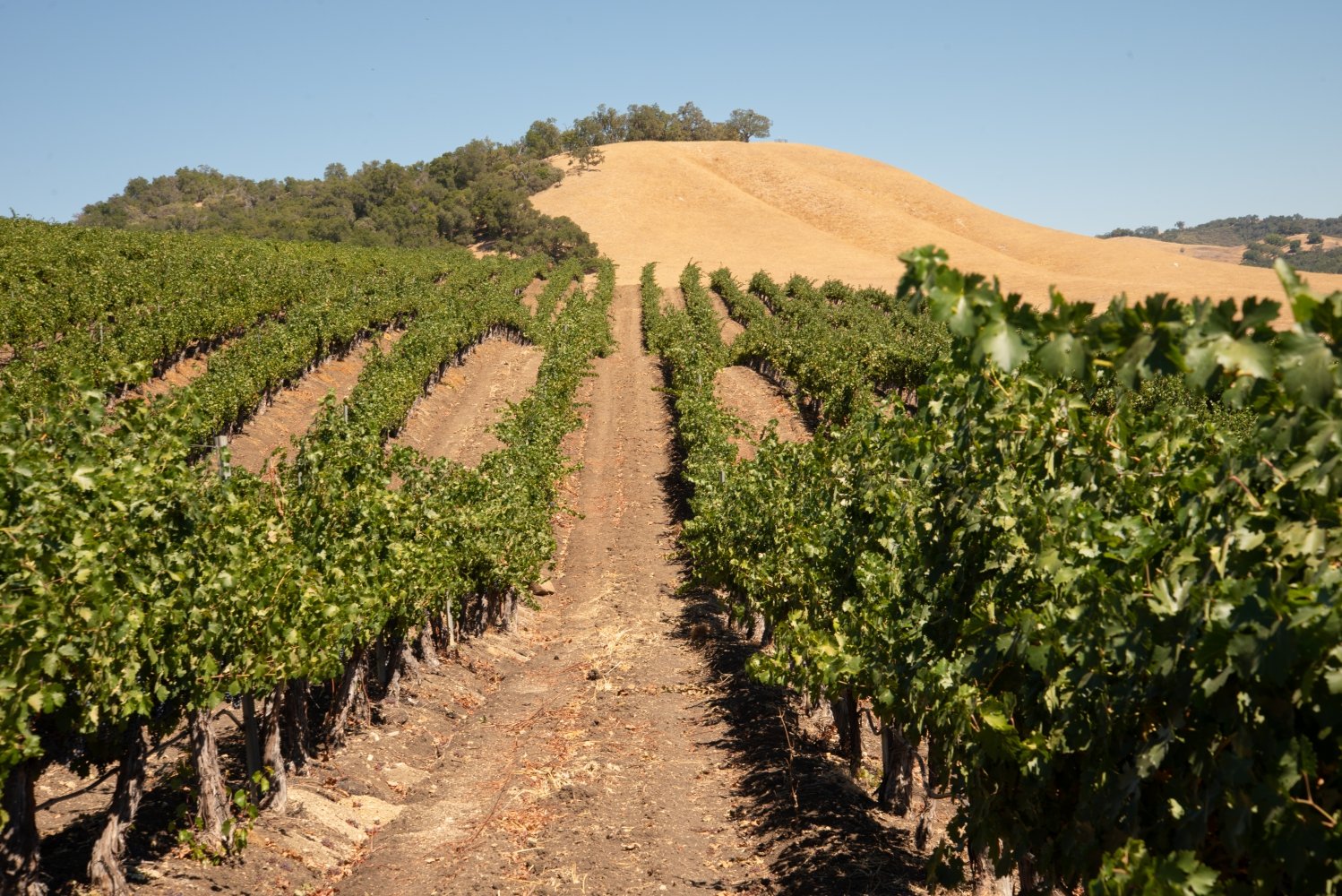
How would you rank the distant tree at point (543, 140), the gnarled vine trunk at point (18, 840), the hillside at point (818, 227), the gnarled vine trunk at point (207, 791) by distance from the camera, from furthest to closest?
1. the distant tree at point (543, 140)
2. the hillside at point (818, 227)
3. the gnarled vine trunk at point (207, 791)
4. the gnarled vine trunk at point (18, 840)

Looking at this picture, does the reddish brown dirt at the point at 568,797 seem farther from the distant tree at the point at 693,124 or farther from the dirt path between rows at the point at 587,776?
the distant tree at the point at 693,124

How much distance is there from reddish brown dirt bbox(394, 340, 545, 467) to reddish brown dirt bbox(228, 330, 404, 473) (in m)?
3.16

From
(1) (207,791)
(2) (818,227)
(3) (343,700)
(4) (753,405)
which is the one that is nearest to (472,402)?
(4) (753,405)

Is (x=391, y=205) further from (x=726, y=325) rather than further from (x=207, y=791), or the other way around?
(x=207, y=791)

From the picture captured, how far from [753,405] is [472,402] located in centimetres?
1198

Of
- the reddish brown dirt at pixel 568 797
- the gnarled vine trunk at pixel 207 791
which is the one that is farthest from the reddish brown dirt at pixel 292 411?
the gnarled vine trunk at pixel 207 791

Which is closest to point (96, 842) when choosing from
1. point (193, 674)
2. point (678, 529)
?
point (193, 674)

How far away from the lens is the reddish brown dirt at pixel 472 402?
118ft

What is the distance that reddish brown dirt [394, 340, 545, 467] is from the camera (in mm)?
35969

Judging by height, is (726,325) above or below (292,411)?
above

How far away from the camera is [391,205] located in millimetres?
102000

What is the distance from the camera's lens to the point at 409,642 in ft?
51.1

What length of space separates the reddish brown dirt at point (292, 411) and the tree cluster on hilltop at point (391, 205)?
49.1 m

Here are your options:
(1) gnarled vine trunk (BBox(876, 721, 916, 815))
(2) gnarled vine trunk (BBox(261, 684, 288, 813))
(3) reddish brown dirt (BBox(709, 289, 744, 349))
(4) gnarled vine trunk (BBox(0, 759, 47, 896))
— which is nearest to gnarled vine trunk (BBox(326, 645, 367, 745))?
(2) gnarled vine trunk (BBox(261, 684, 288, 813))
